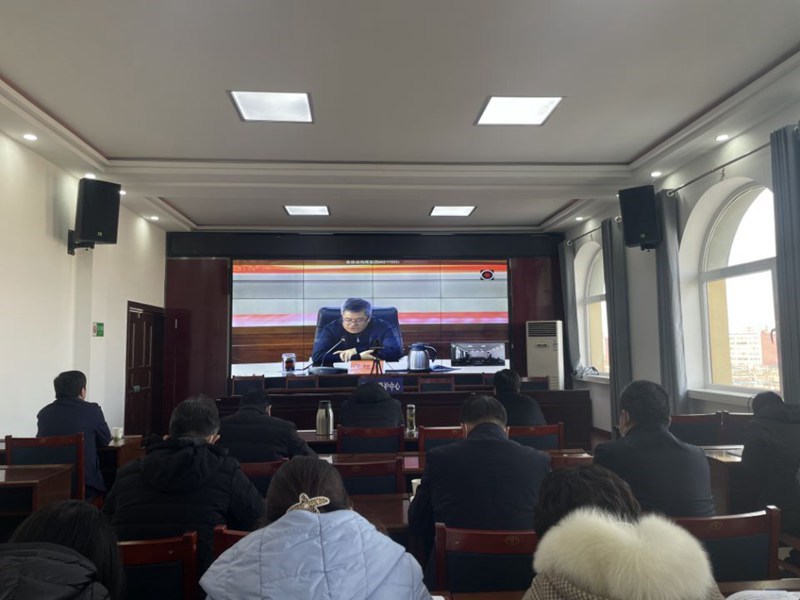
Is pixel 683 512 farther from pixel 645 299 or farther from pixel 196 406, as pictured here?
pixel 645 299

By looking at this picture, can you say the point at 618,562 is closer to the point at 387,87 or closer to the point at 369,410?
the point at 369,410

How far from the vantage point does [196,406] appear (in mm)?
2469

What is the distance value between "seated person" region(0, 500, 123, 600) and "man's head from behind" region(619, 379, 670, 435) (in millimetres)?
2047

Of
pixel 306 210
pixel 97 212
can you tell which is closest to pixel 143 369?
pixel 97 212

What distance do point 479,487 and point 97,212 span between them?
5437 mm

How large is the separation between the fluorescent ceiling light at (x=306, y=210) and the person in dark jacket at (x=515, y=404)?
4574 mm

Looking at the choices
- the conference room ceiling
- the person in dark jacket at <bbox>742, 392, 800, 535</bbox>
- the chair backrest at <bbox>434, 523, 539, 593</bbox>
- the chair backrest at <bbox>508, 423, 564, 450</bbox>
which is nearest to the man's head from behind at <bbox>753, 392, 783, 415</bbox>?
the person in dark jacket at <bbox>742, 392, 800, 535</bbox>

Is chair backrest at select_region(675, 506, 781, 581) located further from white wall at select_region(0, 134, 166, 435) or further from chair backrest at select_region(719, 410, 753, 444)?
white wall at select_region(0, 134, 166, 435)

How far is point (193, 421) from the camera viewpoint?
8.01 ft

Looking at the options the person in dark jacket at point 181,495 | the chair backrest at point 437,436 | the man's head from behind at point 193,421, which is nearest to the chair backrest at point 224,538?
the person in dark jacket at point 181,495

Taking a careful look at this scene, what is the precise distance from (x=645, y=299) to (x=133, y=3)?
6.08 metres

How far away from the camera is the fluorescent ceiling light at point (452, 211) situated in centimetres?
819

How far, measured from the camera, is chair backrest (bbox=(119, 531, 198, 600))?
1.59m

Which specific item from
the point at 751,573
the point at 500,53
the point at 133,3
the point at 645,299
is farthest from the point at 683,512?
the point at 645,299
